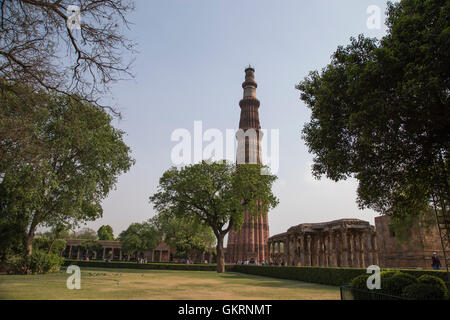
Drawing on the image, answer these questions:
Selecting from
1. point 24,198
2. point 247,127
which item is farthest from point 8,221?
point 247,127

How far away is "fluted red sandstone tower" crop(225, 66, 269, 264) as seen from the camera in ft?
181

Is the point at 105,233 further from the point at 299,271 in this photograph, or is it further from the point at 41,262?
the point at 299,271

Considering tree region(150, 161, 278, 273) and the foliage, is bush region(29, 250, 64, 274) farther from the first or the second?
the foliage

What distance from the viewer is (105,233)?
A: 348 ft

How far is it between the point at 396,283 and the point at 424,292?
0.97m

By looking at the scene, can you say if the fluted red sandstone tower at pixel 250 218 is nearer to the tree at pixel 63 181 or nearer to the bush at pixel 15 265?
the tree at pixel 63 181

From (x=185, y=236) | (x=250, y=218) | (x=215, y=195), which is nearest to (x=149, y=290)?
(x=215, y=195)

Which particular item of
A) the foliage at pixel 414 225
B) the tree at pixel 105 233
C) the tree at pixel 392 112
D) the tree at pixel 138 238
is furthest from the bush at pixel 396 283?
the tree at pixel 105 233

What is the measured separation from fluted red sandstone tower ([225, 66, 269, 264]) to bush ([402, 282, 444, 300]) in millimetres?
45806

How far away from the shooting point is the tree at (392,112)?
7812 mm

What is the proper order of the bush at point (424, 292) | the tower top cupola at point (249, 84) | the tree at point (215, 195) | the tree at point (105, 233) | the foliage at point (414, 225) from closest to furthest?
the bush at point (424, 292) < the foliage at point (414, 225) < the tree at point (215, 195) < the tower top cupola at point (249, 84) < the tree at point (105, 233)

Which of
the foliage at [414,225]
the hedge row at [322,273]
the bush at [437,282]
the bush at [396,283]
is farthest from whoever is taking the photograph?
the foliage at [414,225]

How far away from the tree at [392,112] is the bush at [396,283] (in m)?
3.47

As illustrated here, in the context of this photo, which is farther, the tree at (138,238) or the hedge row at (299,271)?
the tree at (138,238)
